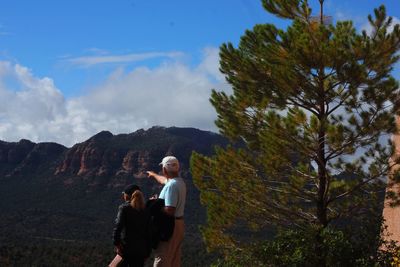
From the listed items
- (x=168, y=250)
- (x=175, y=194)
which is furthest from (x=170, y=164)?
(x=168, y=250)

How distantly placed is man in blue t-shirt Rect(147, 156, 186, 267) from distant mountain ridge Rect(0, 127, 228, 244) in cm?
4572

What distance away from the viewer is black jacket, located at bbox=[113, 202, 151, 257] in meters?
6.23

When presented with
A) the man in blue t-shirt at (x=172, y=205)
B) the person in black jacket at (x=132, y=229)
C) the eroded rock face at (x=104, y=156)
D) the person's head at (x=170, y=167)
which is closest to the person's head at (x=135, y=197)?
the person in black jacket at (x=132, y=229)

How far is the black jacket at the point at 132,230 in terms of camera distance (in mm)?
6227

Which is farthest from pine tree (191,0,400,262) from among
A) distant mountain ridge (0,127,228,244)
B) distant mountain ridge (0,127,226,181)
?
distant mountain ridge (0,127,226,181)

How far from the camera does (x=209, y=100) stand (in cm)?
1369

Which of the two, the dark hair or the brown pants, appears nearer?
the dark hair

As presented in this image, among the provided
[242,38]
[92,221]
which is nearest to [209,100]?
[242,38]

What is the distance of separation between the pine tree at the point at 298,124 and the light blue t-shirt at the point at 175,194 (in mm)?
5350

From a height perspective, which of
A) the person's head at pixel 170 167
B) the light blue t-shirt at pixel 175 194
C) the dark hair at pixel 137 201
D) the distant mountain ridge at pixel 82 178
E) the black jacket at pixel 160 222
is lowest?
the black jacket at pixel 160 222

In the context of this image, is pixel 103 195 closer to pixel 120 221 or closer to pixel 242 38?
pixel 242 38

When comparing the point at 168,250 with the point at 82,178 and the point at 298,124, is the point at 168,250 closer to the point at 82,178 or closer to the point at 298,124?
the point at 298,124

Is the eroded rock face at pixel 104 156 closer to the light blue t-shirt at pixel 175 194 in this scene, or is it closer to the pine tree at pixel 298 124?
the pine tree at pixel 298 124

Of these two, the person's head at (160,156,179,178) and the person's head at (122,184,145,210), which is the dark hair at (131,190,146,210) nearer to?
the person's head at (122,184,145,210)
